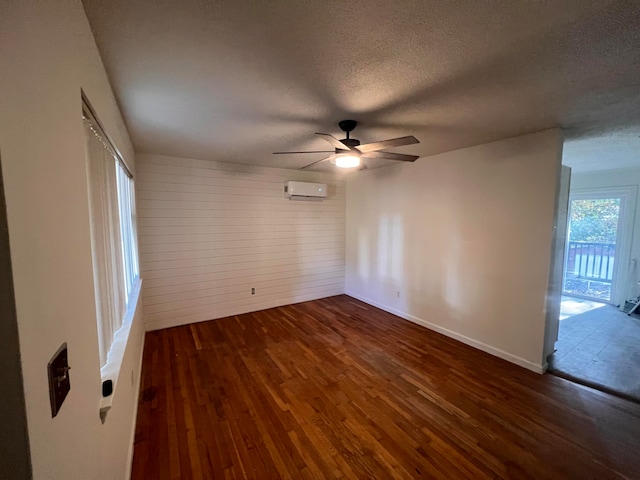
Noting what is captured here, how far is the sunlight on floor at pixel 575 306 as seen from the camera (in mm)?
4405

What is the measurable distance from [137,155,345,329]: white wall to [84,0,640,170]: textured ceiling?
4.36 ft

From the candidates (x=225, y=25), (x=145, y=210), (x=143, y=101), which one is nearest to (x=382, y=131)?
(x=225, y=25)

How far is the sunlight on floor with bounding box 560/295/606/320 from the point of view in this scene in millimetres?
4405

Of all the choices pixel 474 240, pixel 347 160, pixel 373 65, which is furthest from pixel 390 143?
pixel 474 240

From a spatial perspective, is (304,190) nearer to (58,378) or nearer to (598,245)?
(58,378)

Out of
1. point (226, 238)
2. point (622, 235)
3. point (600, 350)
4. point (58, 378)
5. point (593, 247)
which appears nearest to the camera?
point (58, 378)

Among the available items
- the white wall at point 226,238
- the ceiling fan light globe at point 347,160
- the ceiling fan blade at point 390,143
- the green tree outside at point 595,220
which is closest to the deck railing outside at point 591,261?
the green tree outside at point 595,220

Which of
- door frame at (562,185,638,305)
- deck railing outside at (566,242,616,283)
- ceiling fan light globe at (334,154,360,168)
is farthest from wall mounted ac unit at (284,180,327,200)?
deck railing outside at (566,242,616,283)

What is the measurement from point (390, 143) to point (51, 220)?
211 centimetres

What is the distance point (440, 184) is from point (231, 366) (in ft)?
11.3

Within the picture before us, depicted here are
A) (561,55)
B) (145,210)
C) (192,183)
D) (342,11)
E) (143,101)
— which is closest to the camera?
(342,11)

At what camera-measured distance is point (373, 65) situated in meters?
1.55

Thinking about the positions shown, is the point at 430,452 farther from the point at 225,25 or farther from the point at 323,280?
the point at 323,280

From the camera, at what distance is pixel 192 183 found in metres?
3.88
